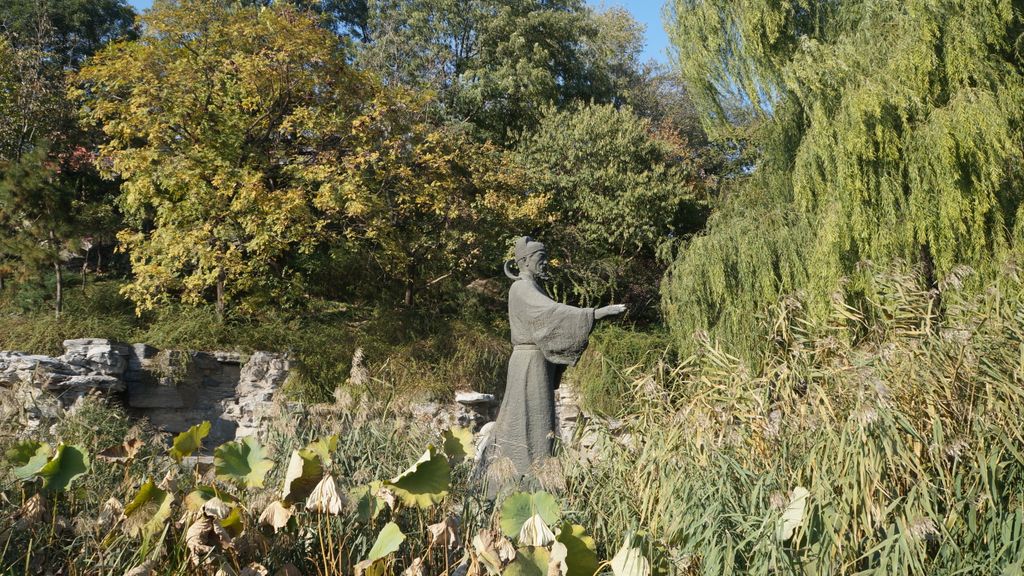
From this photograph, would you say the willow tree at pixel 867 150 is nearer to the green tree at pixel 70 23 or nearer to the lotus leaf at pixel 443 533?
the lotus leaf at pixel 443 533

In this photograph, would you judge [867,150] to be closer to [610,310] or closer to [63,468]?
[610,310]

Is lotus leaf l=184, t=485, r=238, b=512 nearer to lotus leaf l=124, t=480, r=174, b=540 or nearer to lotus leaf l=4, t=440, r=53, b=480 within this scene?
lotus leaf l=124, t=480, r=174, b=540

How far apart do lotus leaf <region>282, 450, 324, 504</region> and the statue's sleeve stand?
6.01ft

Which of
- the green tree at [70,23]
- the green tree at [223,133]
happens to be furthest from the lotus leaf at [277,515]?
the green tree at [70,23]

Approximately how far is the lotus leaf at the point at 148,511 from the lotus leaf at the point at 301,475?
407mm

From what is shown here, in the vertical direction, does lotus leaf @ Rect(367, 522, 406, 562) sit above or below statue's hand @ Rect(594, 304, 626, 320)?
below

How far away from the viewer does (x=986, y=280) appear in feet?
24.6

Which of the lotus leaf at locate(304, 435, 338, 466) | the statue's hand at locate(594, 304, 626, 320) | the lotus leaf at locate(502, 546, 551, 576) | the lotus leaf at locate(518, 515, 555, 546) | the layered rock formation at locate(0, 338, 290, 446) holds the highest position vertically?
the statue's hand at locate(594, 304, 626, 320)

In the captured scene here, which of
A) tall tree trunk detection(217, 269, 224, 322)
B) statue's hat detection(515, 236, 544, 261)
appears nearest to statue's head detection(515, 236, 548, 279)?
statue's hat detection(515, 236, 544, 261)

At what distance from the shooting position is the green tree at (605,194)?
13.1 meters

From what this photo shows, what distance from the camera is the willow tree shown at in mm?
7680

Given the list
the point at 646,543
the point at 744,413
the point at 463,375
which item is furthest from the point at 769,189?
the point at 646,543

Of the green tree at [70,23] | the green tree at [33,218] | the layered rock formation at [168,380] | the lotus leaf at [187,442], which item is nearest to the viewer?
the lotus leaf at [187,442]

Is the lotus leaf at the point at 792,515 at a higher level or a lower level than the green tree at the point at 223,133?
lower
